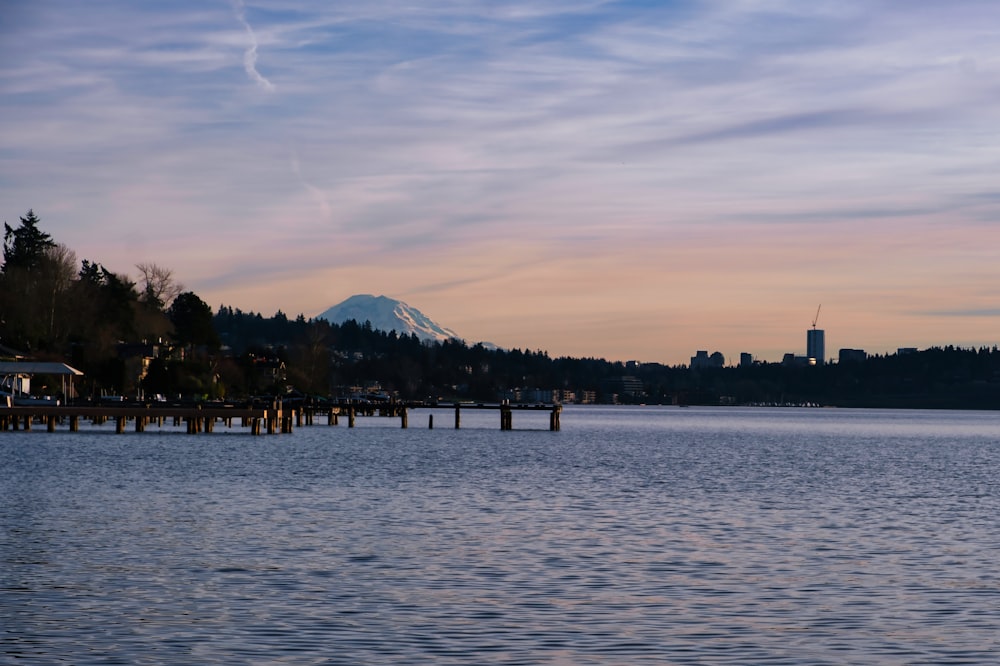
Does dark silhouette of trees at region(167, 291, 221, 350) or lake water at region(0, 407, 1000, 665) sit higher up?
dark silhouette of trees at region(167, 291, 221, 350)

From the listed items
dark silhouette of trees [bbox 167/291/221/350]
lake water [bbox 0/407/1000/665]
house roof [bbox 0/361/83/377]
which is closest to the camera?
lake water [bbox 0/407/1000/665]

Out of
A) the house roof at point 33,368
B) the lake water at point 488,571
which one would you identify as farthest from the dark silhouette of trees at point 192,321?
the lake water at point 488,571

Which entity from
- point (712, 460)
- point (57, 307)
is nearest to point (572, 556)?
point (712, 460)

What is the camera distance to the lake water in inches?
860

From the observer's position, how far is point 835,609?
2583 centimetres

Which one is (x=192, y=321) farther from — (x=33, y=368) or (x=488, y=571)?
(x=488, y=571)

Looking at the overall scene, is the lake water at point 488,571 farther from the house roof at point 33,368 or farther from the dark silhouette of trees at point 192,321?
the dark silhouette of trees at point 192,321

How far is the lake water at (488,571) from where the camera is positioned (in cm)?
2184

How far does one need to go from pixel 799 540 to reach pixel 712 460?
55369 mm

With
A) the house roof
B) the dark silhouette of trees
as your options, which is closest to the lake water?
the house roof

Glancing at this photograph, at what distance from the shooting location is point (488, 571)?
99.0 ft

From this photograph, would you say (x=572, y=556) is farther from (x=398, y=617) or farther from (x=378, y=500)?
(x=378, y=500)

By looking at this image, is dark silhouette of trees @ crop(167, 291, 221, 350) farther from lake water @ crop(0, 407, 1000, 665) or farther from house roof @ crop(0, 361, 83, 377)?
lake water @ crop(0, 407, 1000, 665)

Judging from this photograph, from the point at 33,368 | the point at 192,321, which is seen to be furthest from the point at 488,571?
the point at 192,321
